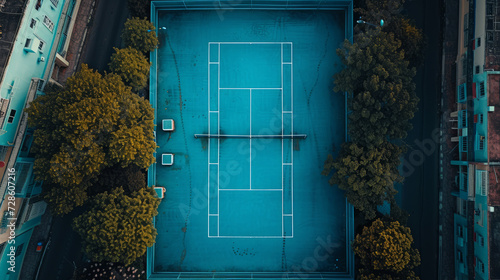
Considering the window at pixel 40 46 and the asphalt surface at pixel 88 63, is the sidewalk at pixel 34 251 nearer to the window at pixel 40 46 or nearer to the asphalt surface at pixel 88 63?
the asphalt surface at pixel 88 63

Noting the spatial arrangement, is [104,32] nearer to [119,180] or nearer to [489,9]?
Answer: [119,180]

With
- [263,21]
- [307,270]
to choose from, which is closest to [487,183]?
[307,270]

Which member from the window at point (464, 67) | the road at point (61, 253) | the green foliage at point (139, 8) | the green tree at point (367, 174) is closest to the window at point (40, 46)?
the green foliage at point (139, 8)

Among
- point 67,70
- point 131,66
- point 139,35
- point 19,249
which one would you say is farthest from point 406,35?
point 19,249

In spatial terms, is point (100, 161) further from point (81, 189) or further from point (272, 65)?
point (272, 65)

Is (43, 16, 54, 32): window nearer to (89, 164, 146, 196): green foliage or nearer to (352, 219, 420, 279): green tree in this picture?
(89, 164, 146, 196): green foliage
